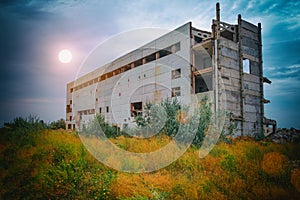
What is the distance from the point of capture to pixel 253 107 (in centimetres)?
2181

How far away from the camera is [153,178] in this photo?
8.30 m

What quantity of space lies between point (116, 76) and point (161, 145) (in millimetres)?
21062

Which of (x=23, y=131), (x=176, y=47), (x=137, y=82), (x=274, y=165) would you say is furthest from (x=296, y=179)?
(x=137, y=82)

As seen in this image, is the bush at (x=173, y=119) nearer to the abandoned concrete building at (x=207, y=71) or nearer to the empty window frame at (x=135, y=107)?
the abandoned concrete building at (x=207, y=71)

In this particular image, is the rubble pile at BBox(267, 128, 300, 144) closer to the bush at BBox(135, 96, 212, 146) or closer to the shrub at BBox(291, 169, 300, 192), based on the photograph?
the bush at BBox(135, 96, 212, 146)

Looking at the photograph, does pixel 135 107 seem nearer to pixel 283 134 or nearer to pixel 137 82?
pixel 137 82

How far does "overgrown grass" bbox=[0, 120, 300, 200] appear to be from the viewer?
691 centimetres

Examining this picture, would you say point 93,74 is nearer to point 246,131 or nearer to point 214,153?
point 246,131

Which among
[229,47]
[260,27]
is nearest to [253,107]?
[229,47]

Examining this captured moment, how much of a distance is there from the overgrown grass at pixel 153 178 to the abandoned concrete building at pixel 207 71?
33.8 ft

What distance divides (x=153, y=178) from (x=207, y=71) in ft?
43.6

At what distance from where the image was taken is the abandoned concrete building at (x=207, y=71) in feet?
66.2

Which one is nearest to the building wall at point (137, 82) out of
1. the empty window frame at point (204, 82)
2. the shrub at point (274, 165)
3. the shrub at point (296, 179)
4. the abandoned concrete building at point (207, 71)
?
the abandoned concrete building at point (207, 71)

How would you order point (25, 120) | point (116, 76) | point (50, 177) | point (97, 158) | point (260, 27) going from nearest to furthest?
1. point (50, 177)
2. point (97, 158)
3. point (25, 120)
4. point (260, 27)
5. point (116, 76)
